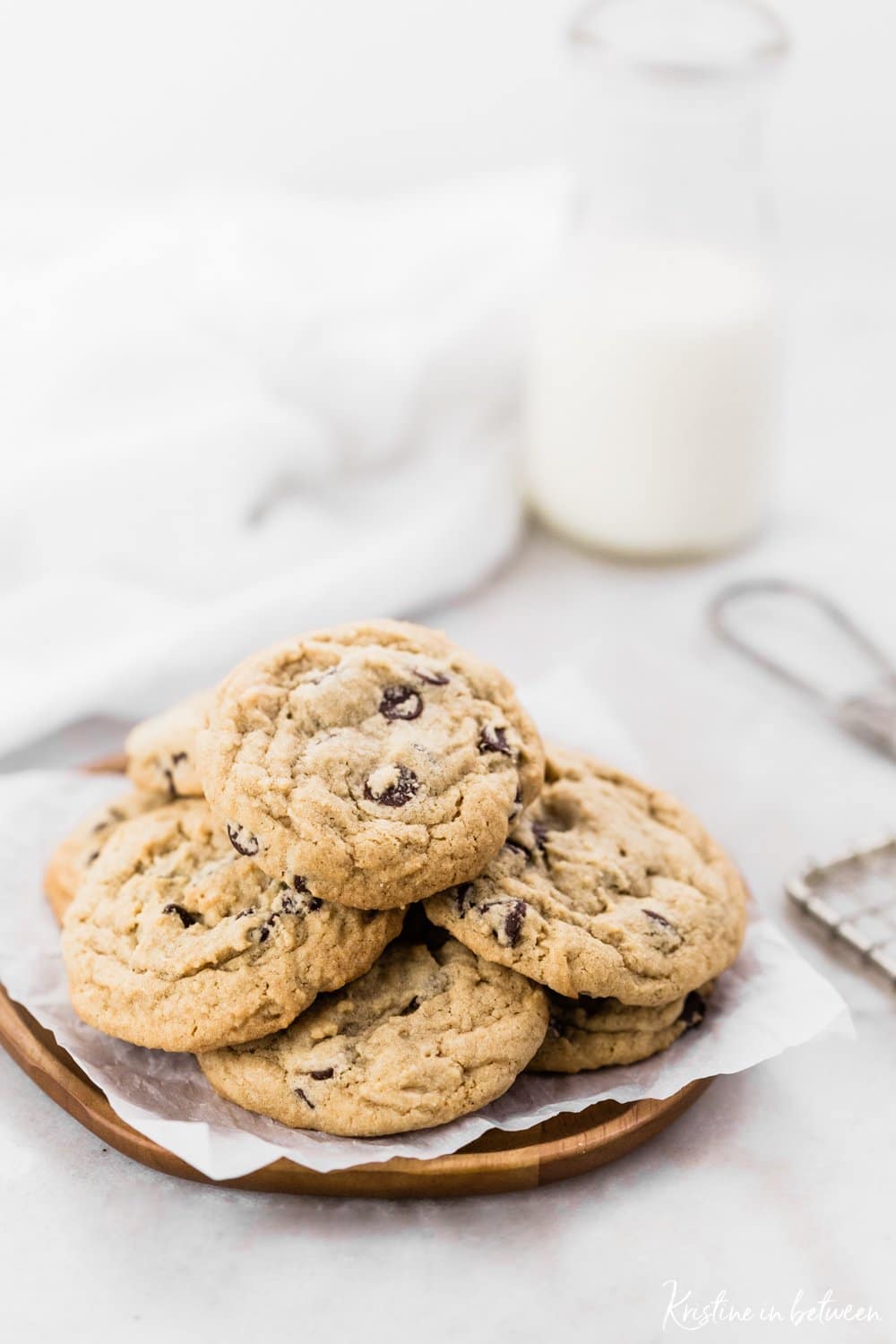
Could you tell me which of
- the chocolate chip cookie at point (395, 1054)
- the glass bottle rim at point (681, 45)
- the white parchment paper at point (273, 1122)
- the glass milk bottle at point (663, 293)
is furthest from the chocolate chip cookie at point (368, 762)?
the glass bottle rim at point (681, 45)

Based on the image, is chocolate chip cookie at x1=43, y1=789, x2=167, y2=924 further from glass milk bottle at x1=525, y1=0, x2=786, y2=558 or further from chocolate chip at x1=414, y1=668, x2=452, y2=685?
glass milk bottle at x1=525, y1=0, x2=786, y2=558

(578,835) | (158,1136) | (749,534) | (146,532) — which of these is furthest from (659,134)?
(158,1136)

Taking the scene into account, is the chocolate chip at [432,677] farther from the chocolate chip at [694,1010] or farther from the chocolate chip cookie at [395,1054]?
the chocolate chip at [694,1010]

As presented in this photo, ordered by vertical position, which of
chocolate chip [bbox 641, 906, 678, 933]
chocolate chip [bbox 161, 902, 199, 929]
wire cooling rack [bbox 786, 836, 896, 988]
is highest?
chocolate chip [bbox 641, 906, 678, 933]

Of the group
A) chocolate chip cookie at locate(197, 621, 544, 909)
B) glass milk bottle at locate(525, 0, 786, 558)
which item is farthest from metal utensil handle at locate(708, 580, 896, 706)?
chocolate chip cookie at locate(197, 621, 544, 909)

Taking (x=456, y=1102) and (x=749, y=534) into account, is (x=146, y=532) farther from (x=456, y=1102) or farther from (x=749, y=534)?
(x=456, y=1102)

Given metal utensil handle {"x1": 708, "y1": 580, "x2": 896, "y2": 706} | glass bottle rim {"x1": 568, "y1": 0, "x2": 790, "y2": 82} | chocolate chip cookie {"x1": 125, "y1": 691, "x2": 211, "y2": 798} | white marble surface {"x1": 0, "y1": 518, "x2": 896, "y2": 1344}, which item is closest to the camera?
white marble surface {"x1": 0, "y1": 518, "x2": 896, "y2": 1344}

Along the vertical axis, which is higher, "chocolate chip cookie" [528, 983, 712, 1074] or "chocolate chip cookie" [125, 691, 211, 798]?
"chocolate chip cookie" [125, 691, 211, 798]
